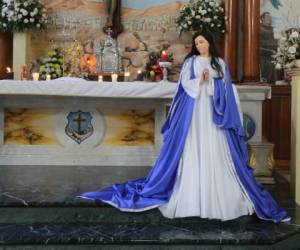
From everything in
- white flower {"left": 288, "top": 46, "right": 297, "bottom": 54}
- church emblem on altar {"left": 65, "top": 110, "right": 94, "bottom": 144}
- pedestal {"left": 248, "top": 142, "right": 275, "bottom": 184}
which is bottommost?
pedestal {"left": 248, "top": 142, "right": 275, "bottom": 184}

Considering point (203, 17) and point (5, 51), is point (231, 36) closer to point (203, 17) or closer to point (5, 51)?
point (203, 17)

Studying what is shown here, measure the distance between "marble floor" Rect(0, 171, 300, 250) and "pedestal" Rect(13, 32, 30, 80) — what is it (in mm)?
3256

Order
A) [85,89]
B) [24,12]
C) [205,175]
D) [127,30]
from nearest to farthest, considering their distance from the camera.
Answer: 1. [205,175]
2. [85,89]
3. [24,12]
4. [127,30]

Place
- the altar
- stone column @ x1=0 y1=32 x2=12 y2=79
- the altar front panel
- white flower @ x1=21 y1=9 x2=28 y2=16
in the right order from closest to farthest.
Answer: the altar < the altar front panel < white flower @ x1=21 y1=9 x2=28 y2=16 < stone column @ x1=0 y1=32 x2=12 y2=79

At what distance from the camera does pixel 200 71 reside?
178 inches

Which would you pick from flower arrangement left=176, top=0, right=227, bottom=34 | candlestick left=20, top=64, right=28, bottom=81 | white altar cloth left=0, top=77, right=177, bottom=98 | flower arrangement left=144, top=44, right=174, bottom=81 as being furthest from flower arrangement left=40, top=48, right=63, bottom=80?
flower arrangement left=176, top=0, right=227, bottom=34

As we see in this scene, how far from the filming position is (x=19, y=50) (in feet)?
23.8

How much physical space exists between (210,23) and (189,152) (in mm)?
3237

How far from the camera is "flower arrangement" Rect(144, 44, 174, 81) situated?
6992 millimetres

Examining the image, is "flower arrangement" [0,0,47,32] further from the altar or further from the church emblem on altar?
the church emblem on altar

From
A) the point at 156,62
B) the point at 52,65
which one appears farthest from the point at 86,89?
the point at 156,62

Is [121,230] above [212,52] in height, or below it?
below

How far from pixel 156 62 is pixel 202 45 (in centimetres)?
280

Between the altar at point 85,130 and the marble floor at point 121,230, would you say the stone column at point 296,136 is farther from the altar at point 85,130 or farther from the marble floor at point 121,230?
the altar at point 85,130
